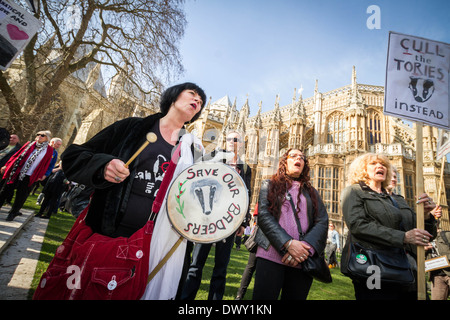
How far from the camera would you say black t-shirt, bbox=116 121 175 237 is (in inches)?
51.7

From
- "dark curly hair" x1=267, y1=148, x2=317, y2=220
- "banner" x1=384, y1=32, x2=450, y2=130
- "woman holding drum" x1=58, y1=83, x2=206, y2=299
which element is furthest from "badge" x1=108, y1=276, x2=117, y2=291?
"banner" x1=384, y1=32, x2=450, y2=130

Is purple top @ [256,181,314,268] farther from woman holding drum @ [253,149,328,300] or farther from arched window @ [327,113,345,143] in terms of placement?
arched window @ [327,113,345,143]

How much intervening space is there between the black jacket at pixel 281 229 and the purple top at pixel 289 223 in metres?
0.05

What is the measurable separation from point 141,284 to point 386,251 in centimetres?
213

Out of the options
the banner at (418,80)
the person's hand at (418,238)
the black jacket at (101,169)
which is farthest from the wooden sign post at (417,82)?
the black jacket at (101,169)

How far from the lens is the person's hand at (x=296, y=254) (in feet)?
5.67

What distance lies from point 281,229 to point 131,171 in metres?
1.38

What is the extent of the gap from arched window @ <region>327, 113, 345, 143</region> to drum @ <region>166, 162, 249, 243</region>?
20.8 m

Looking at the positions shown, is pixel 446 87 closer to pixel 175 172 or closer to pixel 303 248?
pixel 303 248

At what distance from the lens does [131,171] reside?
1.37 m

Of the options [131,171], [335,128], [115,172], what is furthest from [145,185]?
[335,128]

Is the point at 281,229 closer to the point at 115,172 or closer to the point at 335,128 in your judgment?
the point at 115,172

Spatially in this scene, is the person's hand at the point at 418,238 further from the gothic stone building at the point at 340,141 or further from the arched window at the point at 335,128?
the arched window at the point at 335,128
